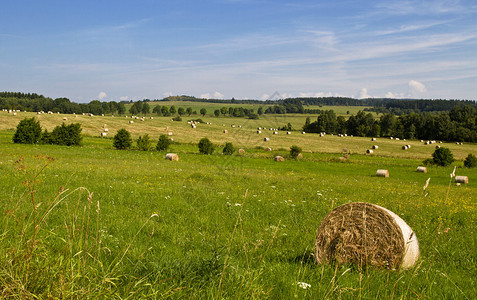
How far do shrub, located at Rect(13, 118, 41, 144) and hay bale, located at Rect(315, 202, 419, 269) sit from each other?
1795 inches

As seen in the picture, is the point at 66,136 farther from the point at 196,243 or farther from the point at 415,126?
the point at 415,126

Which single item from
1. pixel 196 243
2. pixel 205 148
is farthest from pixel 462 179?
pixel 196 243

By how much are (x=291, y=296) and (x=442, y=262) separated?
5.16 metres

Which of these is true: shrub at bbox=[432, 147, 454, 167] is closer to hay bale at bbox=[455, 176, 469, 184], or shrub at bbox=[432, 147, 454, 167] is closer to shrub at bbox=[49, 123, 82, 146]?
hay bale at bbox=[455, 176, 469, 184]

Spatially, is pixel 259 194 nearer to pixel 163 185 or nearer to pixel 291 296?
pixel 163 185

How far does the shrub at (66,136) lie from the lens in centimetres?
4544

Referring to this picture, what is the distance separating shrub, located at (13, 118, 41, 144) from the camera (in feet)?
140

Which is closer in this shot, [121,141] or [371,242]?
[371,242]

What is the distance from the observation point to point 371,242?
7.30 m

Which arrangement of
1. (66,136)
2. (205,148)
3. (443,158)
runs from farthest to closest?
(443,158) → (205,148) → (66,136)

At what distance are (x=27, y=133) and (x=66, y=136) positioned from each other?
14.8 feet

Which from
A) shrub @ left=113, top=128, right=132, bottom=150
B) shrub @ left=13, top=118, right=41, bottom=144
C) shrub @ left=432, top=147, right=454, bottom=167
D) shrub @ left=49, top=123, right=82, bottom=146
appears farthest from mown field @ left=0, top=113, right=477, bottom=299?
shrub @ left=432, top=147, right=454, bottom=167

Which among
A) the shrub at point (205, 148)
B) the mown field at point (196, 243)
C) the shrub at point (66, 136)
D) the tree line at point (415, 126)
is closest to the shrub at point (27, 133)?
the shrub at point (66, 136)

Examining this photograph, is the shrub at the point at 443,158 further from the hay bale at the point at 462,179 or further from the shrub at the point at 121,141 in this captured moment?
the shrub at the point at 121,141
